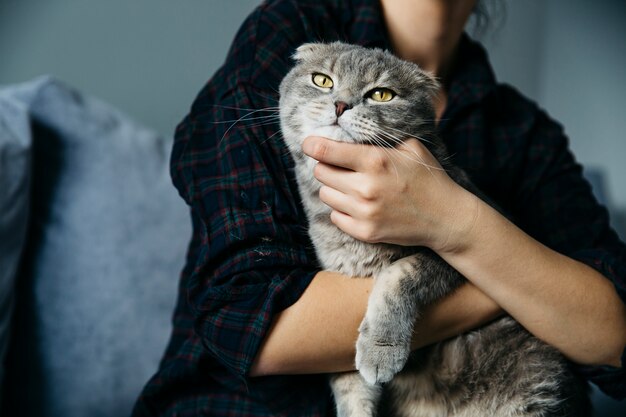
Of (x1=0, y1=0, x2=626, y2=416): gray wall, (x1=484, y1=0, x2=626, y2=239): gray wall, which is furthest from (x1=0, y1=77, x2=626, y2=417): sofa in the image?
(x1=484, y1=0, x2=626, y2=239): gray wall

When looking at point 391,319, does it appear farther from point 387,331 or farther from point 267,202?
point 267,202

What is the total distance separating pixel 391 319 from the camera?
37.0 inches

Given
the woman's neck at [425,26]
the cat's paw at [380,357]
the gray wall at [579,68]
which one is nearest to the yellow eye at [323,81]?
the woman's neck at [425,26]

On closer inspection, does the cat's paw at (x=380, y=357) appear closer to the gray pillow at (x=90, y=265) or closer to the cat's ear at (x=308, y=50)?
the cat's ear at (x=308, y=50)

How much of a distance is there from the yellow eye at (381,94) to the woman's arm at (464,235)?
0.12 meters

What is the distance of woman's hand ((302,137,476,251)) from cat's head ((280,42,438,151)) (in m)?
0.04

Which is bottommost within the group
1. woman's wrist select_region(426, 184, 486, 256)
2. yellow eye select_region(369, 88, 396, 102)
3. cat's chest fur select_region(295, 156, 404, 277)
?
cat's chest fur select_region(295, 156, 404, 277)

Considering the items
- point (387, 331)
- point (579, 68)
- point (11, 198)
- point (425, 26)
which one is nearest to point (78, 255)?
point (11, 198)

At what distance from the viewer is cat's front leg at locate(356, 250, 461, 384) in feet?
3.08

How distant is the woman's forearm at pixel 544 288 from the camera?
1.02m

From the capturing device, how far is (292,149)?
1119mm

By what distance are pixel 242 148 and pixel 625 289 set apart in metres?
0.78

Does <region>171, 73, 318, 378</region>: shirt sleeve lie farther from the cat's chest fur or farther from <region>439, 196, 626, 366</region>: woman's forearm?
<region>439, 196, 626, 366</region>: woman's forearm

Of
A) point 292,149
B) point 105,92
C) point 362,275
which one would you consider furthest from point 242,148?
point 105,92
